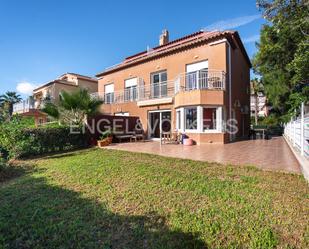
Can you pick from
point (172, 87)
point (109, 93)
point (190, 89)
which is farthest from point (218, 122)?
point (109, 93)

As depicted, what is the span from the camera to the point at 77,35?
15031 millimetres

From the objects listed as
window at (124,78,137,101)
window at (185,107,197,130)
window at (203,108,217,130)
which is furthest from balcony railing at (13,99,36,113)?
window at (203,108,217,130)

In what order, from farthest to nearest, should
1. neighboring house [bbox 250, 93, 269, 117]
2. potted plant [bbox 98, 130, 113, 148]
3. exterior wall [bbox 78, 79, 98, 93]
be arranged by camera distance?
neighboring house [bbox 250, 93, 269, 117] < exterior wall [bbox 78, 79, 98, 93] < potted plant [bbox 98, 130, 113, 148]

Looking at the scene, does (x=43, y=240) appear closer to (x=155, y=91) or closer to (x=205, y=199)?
(x=205, y=199)

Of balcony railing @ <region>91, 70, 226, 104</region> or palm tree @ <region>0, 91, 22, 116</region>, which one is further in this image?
palm tree @ <region>0, 91, 22, 116</region>

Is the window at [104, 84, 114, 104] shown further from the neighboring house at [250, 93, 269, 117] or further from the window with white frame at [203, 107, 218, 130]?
the neighboring house at [250, 93, 269, 117]

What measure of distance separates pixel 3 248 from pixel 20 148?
8.85m

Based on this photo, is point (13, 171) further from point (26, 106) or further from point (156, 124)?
point (26, 106)

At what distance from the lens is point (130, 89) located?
72.6 feet

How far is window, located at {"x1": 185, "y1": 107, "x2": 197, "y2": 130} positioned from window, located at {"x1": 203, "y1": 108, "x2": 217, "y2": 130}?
70 centimetres

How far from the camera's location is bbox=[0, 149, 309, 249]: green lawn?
12.9 feet

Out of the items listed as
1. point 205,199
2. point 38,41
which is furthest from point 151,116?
point 205,199

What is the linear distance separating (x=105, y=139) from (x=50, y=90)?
2232cm

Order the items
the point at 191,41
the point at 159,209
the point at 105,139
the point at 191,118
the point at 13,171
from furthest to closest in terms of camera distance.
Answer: the point at 191,41 → the point at 191,118 → the point at 105,139 → the point at 13,171 → the point at 159,209
